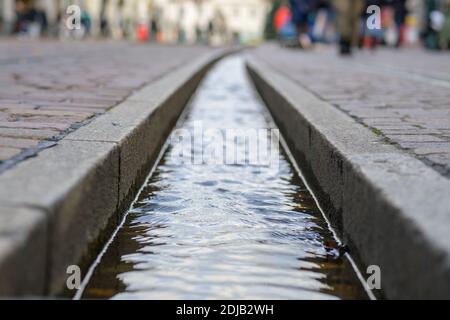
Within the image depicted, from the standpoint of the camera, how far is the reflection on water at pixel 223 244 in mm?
2316

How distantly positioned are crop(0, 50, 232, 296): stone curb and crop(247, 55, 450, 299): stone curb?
2.72 feet

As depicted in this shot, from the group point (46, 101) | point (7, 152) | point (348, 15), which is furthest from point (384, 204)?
point (348, 15)

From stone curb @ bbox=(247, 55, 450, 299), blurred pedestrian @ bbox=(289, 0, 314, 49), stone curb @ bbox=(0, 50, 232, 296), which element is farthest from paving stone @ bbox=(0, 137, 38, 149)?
blurred pedestrian @ bbox=(289, 0, 314, 49)

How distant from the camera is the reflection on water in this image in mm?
2316

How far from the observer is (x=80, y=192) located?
7.22ft

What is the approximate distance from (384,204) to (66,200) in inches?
33.5

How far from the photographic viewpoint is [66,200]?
2.03 metres

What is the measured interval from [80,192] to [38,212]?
1.26 ft

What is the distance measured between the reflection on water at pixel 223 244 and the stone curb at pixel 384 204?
12cm

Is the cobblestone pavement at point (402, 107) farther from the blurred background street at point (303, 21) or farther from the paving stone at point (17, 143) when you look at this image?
the blurred background street at point (303, 21)

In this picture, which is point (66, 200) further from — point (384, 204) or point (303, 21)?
point (303, 21)

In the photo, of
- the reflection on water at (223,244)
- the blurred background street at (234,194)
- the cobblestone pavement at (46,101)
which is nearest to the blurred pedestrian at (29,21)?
the cobblestone pavement at (46,101)

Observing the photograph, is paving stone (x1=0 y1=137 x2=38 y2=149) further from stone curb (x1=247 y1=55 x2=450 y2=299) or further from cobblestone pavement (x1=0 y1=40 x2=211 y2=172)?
stone curb (x1=247 y1=55 x2=450 y2=299)
